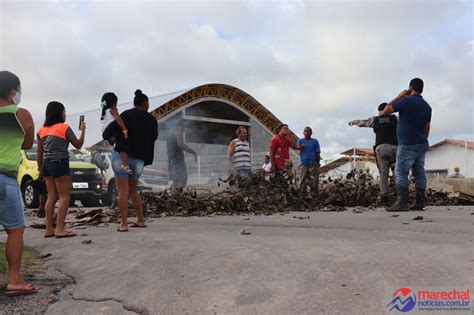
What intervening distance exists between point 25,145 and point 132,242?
1602 mm

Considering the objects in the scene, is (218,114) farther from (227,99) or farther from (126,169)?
(126,169)

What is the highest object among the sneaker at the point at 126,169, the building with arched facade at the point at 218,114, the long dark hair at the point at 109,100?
the building with arched facade at the point at 218,114

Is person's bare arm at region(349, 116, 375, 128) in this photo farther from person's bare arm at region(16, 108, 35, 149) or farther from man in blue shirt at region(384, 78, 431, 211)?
person's bare arm at region(16, 108, 35, 149)

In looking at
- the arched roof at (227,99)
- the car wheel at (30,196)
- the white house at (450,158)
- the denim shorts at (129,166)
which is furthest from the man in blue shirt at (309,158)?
the white house at (450,158)

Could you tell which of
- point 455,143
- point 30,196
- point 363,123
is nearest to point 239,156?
point 363,123

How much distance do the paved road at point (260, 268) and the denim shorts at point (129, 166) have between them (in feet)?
2.82

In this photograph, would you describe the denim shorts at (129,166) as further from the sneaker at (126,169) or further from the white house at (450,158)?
the white house at (450,158)

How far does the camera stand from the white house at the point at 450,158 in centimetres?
3728

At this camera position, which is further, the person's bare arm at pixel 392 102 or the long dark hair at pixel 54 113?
the person's bare arm at pixel 392 102

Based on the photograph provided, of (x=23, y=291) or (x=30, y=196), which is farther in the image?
(x=30, y=196)

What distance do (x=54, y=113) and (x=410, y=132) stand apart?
4867mm

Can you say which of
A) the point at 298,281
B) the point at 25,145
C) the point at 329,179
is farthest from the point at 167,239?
the point at 329,179

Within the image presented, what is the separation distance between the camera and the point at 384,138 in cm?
830

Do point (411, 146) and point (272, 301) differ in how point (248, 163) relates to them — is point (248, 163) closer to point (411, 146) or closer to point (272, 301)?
point (411, 146)
